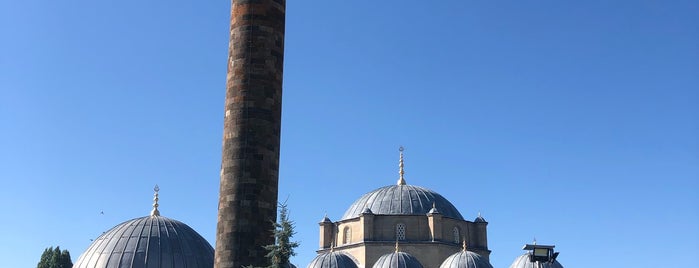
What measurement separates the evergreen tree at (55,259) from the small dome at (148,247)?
12.9m

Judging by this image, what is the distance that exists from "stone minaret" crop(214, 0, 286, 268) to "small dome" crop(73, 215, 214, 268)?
749 centimetres

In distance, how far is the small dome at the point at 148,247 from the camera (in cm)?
2209

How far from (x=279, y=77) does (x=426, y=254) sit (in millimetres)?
18678

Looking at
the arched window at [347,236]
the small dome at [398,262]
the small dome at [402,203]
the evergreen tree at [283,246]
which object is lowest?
the evergreen tree at [283,246]

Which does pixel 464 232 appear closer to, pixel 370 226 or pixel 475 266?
pixel 370 226

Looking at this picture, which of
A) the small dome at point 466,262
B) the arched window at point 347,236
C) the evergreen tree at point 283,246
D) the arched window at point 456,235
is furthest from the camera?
the arched window at point 347,236

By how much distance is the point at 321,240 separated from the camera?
36500 mm

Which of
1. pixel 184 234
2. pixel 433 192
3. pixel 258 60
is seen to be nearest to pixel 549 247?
→ pixel 258 60

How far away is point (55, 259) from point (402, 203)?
1622 cm

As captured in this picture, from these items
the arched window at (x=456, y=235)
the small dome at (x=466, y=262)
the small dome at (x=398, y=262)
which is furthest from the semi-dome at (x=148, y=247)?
the arched window at (x=456, y=235)

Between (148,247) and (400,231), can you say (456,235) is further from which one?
(148,247)

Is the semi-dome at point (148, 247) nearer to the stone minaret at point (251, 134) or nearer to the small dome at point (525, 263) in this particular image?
the stone minaret at point (251, 134)

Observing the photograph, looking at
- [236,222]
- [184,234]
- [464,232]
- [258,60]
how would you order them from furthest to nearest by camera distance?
1. [464,232]
2. [184,234]
3. [258,60]
4. [236,222]

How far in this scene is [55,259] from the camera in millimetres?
35312
